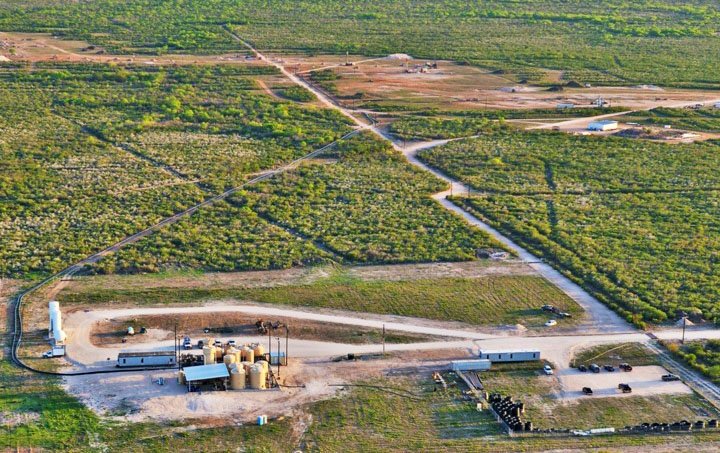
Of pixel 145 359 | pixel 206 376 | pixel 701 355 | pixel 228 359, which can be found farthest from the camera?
pixel 701 355

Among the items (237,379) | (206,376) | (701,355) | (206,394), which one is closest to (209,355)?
(206,376)

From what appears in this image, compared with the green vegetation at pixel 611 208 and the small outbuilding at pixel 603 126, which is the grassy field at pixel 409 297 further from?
the small outbuilding at pixel 603 126

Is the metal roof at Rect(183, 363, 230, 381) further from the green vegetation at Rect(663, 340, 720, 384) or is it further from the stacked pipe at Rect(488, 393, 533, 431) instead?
the green vegetation at Rect(663, 340, 720, 384)

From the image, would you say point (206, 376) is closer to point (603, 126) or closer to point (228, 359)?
point (228, 359)

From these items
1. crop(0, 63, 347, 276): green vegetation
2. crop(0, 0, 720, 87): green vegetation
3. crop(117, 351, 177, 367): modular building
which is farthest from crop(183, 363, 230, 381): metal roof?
crop(0, 0, 720, 87): green vegetation

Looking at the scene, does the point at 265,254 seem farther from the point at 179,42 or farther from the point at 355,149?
the point at 179,42

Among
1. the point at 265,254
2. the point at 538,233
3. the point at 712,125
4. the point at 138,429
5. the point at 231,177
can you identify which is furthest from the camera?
the point at 712,125

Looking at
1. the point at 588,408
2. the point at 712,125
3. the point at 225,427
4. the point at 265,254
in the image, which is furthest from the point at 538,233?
the point at 712,125

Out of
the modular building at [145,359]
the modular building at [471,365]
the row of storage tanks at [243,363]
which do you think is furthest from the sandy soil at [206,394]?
the modular building at [471,365]
